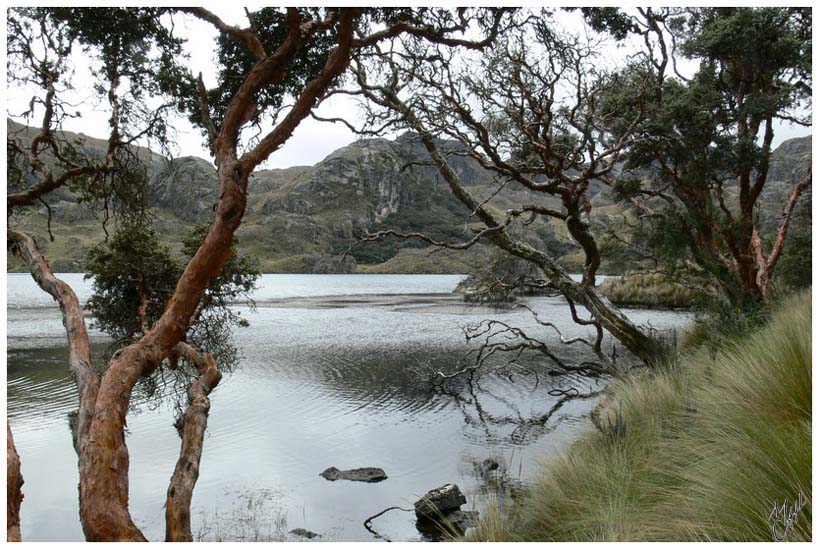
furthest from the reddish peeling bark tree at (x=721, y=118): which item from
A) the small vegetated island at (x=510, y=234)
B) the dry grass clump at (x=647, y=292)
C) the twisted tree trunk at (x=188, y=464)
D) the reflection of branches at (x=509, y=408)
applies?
the dry grass clump at (x=647, y=292)

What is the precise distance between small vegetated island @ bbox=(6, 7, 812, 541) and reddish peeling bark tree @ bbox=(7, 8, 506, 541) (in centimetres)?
2

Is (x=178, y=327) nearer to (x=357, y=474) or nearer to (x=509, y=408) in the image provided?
(x=357, y=474)

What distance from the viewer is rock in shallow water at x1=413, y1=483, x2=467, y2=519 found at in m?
5.50

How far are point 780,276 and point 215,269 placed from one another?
472 inches

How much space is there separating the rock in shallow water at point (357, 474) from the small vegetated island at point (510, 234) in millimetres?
43

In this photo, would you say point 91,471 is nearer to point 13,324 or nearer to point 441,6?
point 441,6

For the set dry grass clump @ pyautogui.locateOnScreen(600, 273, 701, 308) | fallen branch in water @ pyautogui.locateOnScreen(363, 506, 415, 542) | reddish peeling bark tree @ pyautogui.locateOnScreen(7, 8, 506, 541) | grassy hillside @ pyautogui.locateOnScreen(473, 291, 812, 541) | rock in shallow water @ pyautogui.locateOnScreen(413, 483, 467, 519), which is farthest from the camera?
dry grass clump @ pyautogui.locateOnScreen(600, 273, 701, 308)

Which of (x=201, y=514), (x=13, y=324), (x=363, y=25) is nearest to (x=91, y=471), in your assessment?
(x=201, y=514)

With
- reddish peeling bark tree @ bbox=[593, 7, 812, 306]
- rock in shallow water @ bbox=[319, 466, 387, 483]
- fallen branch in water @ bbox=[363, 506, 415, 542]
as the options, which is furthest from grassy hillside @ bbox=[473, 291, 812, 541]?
reddish peeling bark tree @ bbox=[593, 7, 812, 306]

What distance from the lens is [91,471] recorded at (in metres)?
3.60

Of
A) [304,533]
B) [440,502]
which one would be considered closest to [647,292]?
[440,502]

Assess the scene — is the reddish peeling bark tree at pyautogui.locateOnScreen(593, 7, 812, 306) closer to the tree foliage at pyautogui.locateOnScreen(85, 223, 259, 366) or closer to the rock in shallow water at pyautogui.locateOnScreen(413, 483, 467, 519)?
the rock in shallow water at pyautogui.locateOnScreen(413, 483, 467, 519)

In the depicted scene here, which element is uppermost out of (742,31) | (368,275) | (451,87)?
(742,31)

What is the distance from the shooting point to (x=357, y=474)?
→ 23.0 ft
